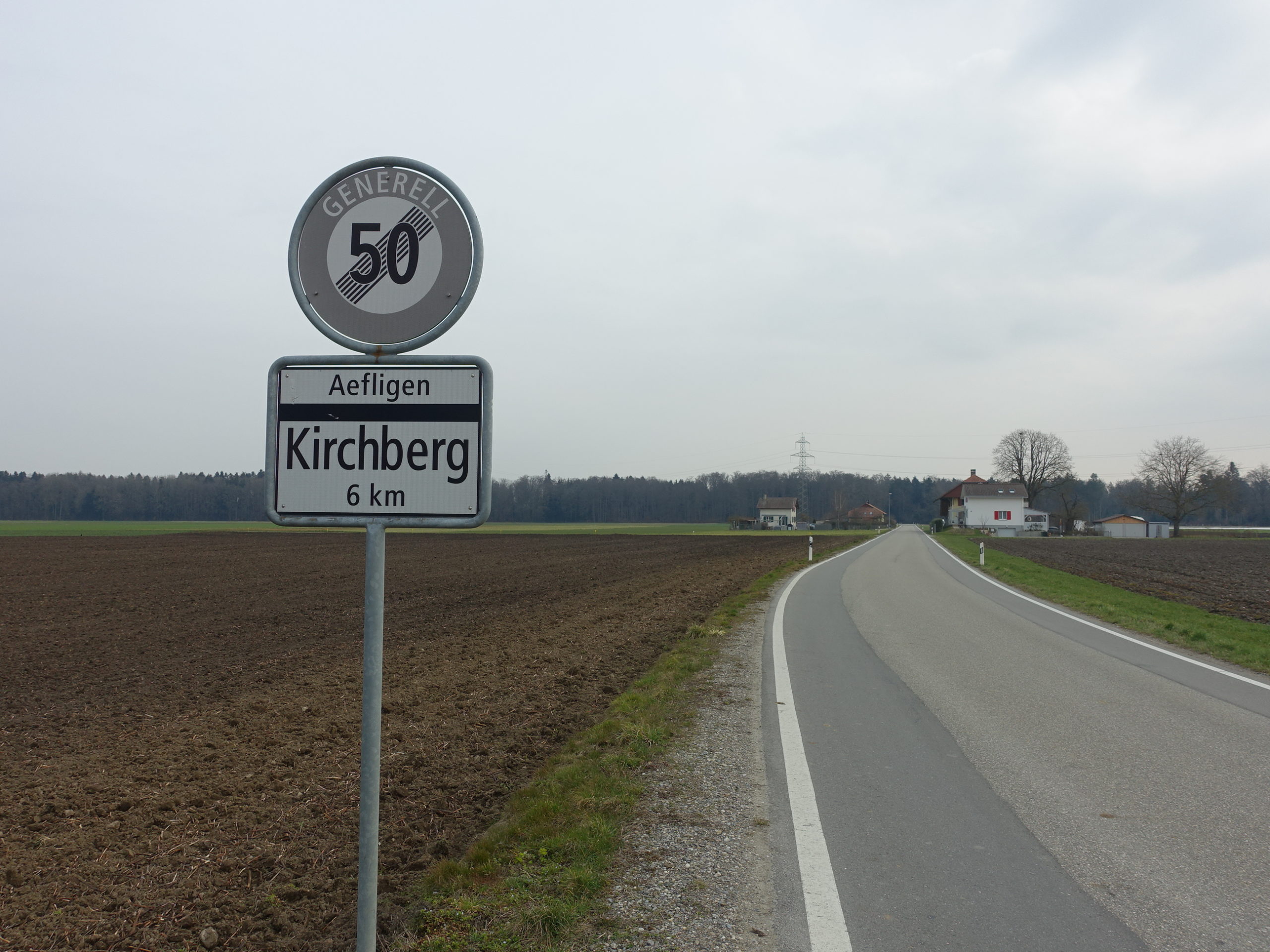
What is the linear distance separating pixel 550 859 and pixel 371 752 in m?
2.12

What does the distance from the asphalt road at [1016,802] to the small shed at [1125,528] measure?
309 feet

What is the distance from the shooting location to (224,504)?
14362 cm

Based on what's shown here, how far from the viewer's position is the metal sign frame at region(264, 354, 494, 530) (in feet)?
7.45

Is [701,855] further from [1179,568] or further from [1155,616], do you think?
[1179,568]

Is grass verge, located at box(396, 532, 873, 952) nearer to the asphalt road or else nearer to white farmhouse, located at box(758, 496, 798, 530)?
the asphalt road

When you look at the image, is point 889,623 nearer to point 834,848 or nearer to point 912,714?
point 912,714

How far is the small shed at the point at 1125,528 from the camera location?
91.9 meters

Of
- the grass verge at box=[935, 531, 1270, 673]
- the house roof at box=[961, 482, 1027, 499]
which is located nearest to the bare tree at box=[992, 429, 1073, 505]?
the house roof at box=[961, 482, 1027, 499]

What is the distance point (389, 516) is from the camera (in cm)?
228

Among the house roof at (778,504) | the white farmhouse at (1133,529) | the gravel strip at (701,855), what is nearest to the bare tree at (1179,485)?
the white farmhouse at (1133,529)

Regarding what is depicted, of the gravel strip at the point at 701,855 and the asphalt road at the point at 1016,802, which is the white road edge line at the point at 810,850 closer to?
the asphalt road at the point at 1016,802

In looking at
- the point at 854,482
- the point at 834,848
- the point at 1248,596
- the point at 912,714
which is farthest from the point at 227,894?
the point at 854,482

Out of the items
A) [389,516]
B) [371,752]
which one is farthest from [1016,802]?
[389,516]

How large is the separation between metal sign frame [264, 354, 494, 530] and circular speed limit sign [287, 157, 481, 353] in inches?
4.4
